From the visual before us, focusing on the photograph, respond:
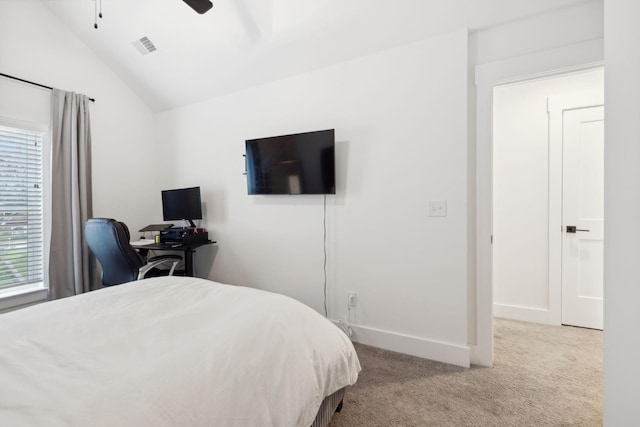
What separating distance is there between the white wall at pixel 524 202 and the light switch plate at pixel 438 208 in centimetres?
141

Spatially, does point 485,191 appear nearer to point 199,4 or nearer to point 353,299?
point 353,299

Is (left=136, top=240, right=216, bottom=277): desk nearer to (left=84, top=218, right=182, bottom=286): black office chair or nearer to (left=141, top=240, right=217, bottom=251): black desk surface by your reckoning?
(left=141, top=240, right=217, bottom=251): black desk surface

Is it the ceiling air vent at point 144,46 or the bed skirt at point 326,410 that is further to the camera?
the ceiling air vent at point 144,46

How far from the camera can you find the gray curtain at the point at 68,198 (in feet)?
8.79

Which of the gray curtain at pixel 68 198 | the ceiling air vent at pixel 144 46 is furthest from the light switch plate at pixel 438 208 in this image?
the gray curtain at pixel 68 198

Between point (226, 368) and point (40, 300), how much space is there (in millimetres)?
3008

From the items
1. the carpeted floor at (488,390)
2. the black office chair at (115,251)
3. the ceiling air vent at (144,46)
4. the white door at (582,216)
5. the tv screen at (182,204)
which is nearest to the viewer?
the carpeted floor at (488,390)

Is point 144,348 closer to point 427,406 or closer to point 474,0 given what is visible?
point 427,406

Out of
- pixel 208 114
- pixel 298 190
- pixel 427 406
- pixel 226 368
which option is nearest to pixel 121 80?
pixel 208 114

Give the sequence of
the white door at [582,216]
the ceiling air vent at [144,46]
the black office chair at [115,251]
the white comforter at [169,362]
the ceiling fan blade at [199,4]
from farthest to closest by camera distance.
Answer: the ceiling air vent at [144,46] < the white door at [582,216] < the black office chair at [115,251] < the ceiling fan blade at [199,4] < the white comforter at [169,362]

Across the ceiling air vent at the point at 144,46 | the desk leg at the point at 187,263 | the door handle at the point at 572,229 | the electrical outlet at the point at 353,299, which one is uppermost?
the ceiling air vent at the point at 144,46

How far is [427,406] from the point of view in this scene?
1.59 metres

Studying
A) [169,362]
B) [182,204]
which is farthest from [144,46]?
[169,362]

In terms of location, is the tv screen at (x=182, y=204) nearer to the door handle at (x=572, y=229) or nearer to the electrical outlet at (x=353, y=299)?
the electrical outlet at (x=353, y=299)
